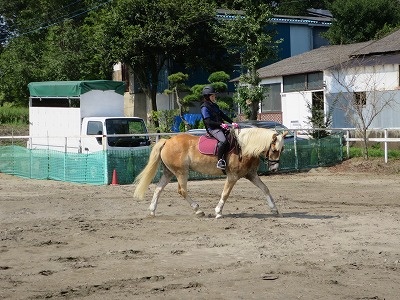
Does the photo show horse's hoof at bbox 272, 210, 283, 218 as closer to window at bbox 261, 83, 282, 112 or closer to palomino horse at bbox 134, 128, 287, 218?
palomino horse at bbox 134, 128, 287, 218

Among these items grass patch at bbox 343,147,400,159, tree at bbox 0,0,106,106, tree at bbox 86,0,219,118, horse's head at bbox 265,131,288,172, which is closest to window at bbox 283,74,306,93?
tree at bbox 86,0,219,118

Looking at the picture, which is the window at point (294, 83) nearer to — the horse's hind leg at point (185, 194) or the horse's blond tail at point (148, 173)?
the horse's blond tail at point (148, 173)

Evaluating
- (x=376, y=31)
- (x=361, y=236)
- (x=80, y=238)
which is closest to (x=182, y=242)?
(x=80, y=238)

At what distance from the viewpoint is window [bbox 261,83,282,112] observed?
41.1 metres

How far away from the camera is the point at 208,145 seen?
14.7 metres

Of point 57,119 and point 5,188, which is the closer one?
point 5,188

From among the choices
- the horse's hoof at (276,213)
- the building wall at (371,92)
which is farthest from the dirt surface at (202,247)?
the building wall at (371,92)

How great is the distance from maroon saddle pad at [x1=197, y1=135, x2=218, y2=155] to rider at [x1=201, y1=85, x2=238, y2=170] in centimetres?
14

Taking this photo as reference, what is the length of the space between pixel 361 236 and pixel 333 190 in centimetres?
791

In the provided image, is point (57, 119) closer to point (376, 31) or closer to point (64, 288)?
point (64, 288)

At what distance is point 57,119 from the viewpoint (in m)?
29.3

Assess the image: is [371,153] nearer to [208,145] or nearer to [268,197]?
[268,197]

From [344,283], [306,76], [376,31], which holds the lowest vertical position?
[344,283]

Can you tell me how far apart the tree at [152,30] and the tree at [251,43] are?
562cm
